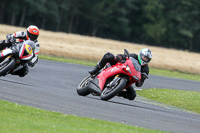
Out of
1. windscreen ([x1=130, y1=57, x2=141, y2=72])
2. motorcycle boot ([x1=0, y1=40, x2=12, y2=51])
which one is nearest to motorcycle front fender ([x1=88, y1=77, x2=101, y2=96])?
windscreen ([x1=130, y1=57, x2=141, y2=72])

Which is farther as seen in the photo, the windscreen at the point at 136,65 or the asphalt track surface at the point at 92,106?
the windscreen at the point at 136,65

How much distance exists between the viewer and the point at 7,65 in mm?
11234

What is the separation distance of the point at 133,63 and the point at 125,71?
299 mm

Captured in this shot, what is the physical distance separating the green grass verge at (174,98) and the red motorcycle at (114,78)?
3.48m

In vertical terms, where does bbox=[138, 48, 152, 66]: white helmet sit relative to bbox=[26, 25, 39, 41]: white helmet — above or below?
above

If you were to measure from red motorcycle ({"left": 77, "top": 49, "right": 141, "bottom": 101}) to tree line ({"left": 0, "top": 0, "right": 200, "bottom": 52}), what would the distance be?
209 ft

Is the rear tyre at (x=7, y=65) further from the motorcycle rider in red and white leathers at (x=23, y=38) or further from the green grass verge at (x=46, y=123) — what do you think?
the green grass verge at (x=46, y=123)

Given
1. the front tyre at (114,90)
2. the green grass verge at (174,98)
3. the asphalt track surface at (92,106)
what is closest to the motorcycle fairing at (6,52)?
the asphalt track surface at (92,106)

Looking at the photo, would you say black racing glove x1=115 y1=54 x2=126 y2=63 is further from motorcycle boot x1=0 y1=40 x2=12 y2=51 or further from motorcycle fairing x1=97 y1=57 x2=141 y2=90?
motorcycle boot x1=0 y1=40 x2=12 y2=51

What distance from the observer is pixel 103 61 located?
1095 centimetres

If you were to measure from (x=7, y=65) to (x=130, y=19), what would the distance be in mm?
74593

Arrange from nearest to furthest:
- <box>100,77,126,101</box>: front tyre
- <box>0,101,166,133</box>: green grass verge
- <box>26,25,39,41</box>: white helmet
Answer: <box>0,101,166,133</box>: green grass verge < <box>100,77,126,101</box>: front tyre < <box>26,25,39,41</box>: white helmet

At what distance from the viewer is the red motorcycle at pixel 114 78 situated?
10445 millimetres

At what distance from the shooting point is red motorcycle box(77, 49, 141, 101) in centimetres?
1045
